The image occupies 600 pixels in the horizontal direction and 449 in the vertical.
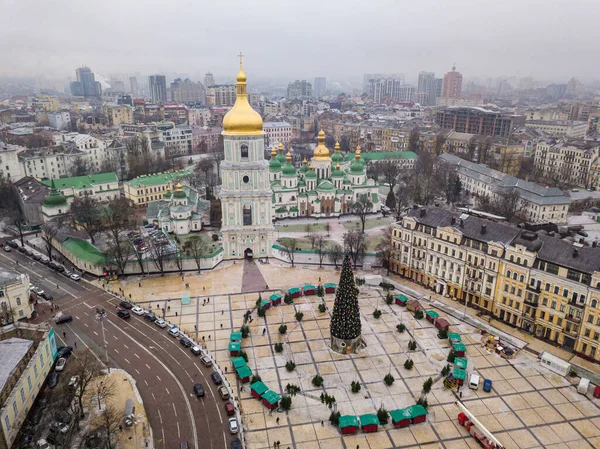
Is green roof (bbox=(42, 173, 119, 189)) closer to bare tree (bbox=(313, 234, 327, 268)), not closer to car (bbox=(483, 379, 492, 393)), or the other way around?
bare tree (bbox=(313, 234, 327, 268))

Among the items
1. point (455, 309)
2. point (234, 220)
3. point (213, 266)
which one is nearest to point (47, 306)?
point (213, 266)

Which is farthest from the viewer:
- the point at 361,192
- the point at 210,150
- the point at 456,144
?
the point at 210,150

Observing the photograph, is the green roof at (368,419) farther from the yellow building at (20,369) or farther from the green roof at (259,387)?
the yellow building at (20,369)

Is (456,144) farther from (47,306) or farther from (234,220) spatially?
(47,306)

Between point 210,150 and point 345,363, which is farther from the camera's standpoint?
point 210,150

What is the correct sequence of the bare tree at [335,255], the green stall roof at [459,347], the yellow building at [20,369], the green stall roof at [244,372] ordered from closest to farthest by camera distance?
the yellow building at [20,369]
the green stall roof at [244,372]
the green stall roof at [459,347]
the bare tree at [335,255]

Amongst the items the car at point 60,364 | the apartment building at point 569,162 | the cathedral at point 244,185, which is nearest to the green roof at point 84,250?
the cathedral at point 244,185
